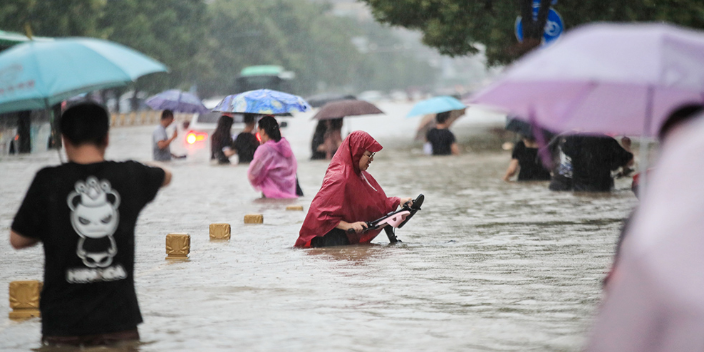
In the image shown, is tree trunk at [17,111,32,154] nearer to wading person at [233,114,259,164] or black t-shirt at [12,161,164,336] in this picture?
wading person at [233,114,259,164]

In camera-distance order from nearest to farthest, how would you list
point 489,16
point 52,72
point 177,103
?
point 52,72
point 177,103
point 489,16

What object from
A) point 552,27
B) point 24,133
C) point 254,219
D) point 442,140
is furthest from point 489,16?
point 254,219

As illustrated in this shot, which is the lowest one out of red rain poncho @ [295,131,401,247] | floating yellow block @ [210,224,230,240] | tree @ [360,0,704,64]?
floating yellow block @ [210,224,230,240]

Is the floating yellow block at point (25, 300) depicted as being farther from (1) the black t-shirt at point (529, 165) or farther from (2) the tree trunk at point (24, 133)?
(2) the tree trunk at point (24, 133)

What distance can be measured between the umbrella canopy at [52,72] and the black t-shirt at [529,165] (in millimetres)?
12142

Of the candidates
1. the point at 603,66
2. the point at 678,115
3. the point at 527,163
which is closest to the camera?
the point at 678,115

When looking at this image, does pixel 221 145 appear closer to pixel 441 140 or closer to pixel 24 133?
pixel 441 140

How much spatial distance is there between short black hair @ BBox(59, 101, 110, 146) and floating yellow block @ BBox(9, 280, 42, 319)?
2.29 metres

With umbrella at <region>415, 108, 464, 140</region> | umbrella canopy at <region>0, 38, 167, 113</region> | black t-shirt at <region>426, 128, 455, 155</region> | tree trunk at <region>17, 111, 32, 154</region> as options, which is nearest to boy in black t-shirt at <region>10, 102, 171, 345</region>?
umbrella canopy at <region>0, 38, 167, 113</region>

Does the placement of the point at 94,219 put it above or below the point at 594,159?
below

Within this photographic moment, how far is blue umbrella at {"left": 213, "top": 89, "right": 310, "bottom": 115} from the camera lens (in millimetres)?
13984

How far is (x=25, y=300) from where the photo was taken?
21.3ft

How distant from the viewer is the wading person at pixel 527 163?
55.5ft

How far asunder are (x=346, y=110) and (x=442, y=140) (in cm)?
436
